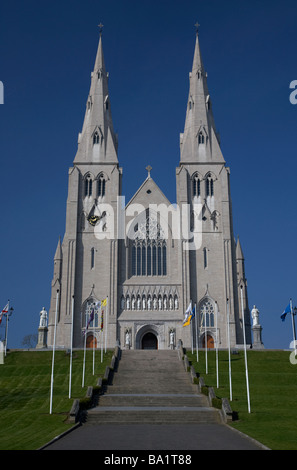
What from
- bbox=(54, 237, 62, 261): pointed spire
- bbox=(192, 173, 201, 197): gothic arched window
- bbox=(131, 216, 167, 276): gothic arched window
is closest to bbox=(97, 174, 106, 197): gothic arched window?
bbox=(131, 216, 167, 276): gothic arched window

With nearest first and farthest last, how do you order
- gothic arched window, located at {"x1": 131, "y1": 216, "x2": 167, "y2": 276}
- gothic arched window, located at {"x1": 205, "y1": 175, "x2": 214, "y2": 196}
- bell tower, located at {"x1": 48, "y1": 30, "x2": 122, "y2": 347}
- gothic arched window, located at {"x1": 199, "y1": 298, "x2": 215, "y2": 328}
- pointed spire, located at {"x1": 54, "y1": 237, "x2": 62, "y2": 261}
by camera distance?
bell tower, located at {"x1": 48, "y1": 30, "x2": 122, "y2": 347}, gothic arched window, located at {"x1": 199, "y1": 298, "x2": 215, "y2": 328}, gothic arched window, located at {"x1": 131, "y1": 216, "x2": 167, "y2": 276}, pointed spire, located at {"x1": 54, "y1": 237, "x2": 62, "y2": 261}, gothic arched window, located at {"x1": 205, "y1": 175, "x2": 214, "y2": 196}

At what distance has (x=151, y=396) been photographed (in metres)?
32.8

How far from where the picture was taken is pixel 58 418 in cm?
2686

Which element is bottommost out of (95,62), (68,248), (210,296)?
(210,296)

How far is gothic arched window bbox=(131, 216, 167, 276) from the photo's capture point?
62.0 metres

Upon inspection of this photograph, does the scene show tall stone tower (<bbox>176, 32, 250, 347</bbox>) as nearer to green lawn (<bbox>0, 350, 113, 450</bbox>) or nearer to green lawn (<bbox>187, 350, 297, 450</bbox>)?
green lawn (<bbox>187, 350, 297, 450</bbox>)

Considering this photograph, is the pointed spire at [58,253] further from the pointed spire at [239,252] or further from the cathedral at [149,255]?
the pointed spire at [239,252]

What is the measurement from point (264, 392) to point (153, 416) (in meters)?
10.7

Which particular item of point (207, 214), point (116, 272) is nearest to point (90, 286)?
point (116, 272)

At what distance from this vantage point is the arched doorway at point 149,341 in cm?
6100

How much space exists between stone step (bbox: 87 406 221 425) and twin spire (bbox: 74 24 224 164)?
42.2 meters

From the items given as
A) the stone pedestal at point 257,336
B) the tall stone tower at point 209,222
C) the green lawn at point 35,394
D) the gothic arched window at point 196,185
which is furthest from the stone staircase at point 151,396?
the gothic arched window at point 196,185

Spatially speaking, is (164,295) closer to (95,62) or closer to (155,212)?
(155,212)

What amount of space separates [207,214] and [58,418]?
40484 mm
